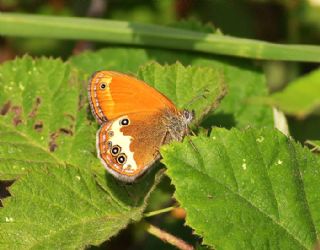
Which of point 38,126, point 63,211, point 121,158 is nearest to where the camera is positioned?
point 63,211

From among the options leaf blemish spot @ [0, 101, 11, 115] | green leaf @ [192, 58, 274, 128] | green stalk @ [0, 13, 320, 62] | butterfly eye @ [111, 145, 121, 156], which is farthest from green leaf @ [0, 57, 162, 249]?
green leaf @ [192, 58, 274, 128]

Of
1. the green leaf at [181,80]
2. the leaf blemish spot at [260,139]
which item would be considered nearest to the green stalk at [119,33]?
the green leaf at [181,80]

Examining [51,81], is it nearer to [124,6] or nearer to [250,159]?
[250,159]

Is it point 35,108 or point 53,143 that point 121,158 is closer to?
point 53,143

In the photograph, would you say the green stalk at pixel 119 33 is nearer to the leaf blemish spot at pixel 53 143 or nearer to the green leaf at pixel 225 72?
the green leaf at pixel 225 72

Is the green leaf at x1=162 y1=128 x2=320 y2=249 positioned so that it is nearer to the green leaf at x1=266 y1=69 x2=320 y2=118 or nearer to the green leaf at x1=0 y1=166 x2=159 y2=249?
the green leaf at x1=0 y1=166 x2=159 y2=249

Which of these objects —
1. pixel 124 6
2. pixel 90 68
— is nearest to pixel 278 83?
pixel 124 6

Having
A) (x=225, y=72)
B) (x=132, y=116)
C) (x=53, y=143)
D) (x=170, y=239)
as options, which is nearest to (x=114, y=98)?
(x=132, y=116)
